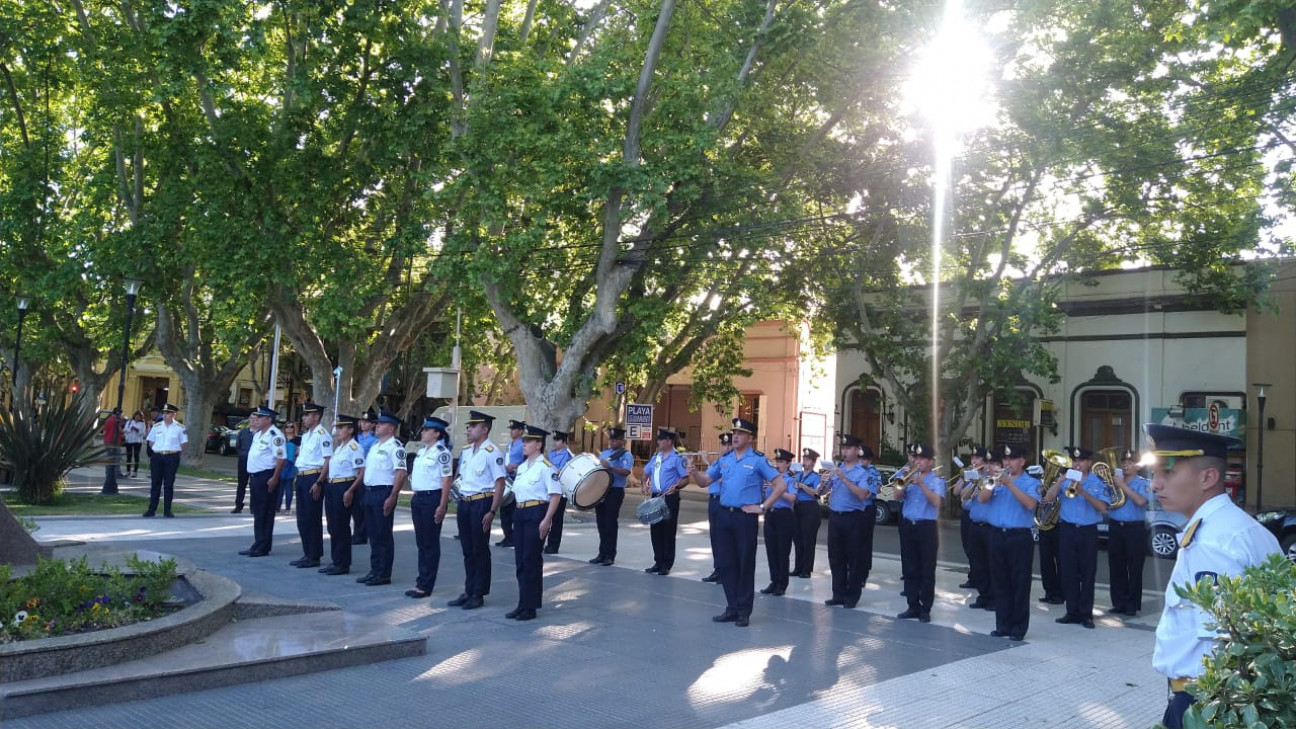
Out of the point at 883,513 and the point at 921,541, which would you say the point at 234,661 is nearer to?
the point at 921,541

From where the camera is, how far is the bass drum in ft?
36.3

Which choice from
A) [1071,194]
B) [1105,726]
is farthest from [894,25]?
[1105,726]

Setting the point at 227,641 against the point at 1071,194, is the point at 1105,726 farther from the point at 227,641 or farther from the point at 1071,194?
the point at 1071,194

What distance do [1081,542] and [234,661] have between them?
8.40m

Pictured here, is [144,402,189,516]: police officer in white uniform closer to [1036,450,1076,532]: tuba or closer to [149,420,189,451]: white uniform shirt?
[149,420,189,451]: white uniform shirt

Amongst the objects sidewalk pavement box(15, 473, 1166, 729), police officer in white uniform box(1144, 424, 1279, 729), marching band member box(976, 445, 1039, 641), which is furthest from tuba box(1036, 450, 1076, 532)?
police officer in white uniform box(1144, 424, 1279, 729)

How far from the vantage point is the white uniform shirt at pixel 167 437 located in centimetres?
1627

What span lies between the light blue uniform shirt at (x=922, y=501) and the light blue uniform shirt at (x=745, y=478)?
1.83m

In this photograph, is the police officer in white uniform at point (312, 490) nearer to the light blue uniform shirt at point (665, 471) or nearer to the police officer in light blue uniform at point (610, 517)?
the police officer in light blue uniform at point (610, 517)

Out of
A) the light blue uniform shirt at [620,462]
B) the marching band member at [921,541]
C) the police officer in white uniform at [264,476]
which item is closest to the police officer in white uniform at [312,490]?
the police officer in white uniform at [264,476]

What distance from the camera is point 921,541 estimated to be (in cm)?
1059

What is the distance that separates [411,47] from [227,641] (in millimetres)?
16667

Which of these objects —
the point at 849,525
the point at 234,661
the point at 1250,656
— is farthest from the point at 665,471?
the point at 1250,656

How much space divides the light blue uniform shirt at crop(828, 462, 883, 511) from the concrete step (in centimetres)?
547
